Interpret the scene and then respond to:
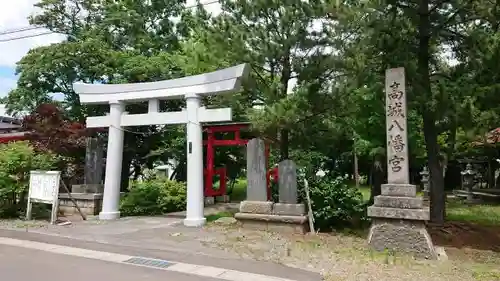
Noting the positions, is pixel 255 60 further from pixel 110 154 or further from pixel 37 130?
pixel 37 130

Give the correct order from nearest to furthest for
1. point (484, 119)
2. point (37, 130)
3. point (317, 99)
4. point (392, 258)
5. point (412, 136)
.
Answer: point (392, 258) < point (484, 119) < point (317, 99) < point (37, 130) < point (412, 136)

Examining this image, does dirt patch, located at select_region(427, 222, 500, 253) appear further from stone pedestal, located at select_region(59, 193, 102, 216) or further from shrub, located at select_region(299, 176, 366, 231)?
stone pedestal, located at select_region(59, 193, 102, 216)

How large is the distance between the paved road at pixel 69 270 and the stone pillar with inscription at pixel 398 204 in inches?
154

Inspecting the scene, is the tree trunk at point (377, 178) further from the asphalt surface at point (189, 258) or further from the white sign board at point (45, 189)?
the white sign board at point (45, 189)

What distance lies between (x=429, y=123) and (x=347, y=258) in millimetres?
4804

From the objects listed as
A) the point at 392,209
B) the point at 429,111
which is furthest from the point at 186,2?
the point at 392,209

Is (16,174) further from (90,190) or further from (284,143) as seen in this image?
(284,143)

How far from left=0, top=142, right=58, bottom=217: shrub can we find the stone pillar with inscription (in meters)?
8.77

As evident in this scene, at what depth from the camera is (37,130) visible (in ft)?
41.0

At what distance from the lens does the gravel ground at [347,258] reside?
19.6 feet

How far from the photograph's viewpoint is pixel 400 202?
25.3 feet

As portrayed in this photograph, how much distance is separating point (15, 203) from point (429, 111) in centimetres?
1087

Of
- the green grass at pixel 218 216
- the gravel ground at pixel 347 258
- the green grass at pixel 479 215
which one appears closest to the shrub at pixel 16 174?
the green grass at pixel 218 216

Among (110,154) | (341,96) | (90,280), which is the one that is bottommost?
(90,280)
